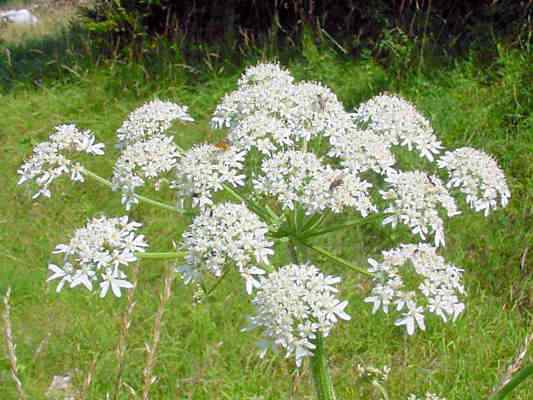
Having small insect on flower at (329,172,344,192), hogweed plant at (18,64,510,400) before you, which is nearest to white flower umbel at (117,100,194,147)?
hogweed plant at (18,64,510,400)

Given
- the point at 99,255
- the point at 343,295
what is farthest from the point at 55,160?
the point at 343,295

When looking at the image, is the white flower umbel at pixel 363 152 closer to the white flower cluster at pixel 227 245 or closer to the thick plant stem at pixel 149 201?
the white flower cluster at pixel 227 245

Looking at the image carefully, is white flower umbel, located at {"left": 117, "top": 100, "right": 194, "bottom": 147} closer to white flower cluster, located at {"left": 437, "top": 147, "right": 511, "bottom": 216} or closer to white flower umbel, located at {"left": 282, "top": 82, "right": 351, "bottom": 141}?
white flower umbel, located at {"left": 282, "top": 82, "right": 351, "bottom": 141}

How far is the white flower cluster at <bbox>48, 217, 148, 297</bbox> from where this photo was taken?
224cm

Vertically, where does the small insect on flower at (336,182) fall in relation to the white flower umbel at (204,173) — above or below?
above

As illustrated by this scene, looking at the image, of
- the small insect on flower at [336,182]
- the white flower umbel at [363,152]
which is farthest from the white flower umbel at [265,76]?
the small insect on flower at [336,182]

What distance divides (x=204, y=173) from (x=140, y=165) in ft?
1.15

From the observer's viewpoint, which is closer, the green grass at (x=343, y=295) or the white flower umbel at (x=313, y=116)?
the white flower umbel at (x=313, y=116)

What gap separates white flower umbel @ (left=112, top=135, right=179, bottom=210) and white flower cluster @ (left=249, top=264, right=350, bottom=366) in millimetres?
867

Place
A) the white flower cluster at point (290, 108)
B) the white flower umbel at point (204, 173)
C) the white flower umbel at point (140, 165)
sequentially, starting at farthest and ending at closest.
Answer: the white flower cluster at point (290, 108), the white flower umbel at point (140, 165), the white flower umbel at point (204, 173)

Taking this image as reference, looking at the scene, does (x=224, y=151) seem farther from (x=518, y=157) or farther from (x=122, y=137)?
(x=518, y=157)

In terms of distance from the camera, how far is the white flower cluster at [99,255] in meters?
2.24

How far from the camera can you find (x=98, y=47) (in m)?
8.48

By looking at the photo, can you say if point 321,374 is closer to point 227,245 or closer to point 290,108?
point 227,245
